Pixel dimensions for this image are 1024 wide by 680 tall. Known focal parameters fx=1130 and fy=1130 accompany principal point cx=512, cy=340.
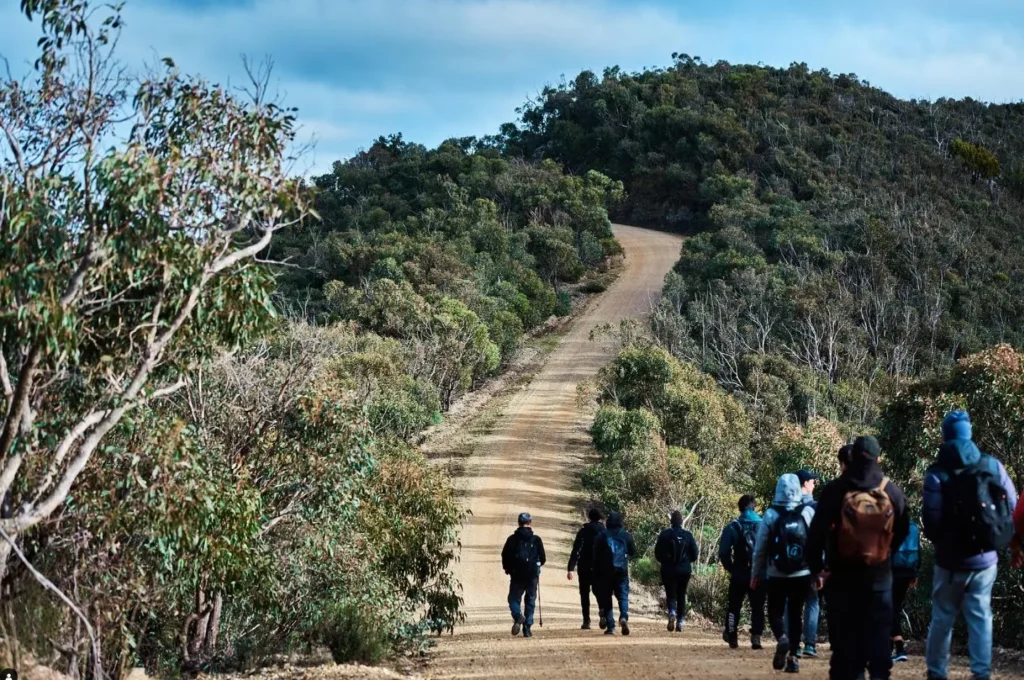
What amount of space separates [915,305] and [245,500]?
1864 inches

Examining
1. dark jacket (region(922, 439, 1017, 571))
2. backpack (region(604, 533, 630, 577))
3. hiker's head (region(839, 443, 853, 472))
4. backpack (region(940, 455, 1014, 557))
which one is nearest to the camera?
backpack (region(940, 455, 1014, 557))

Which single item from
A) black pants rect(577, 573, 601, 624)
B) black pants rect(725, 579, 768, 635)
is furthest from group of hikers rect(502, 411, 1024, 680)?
black pants rect(577, 573, 601, 624)

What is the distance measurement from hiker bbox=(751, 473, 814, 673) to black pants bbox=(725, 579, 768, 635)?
0.43 metres

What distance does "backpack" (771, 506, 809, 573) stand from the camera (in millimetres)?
9383

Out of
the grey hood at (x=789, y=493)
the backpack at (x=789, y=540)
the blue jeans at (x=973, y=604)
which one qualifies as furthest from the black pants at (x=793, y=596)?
the blue jeans at (x=973, y=604)

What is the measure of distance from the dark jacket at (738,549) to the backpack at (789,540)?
1.39 metres

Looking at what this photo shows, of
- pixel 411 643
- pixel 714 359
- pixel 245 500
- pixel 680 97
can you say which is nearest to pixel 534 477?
pixel 714 359

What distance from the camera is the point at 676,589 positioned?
13617 millimetres

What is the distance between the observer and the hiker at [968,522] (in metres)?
7.19

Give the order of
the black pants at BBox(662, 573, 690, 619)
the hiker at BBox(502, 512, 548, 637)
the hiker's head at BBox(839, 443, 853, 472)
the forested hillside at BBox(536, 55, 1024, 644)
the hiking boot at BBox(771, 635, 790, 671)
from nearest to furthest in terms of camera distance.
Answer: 1. the hiker's head at BBox(839, 443, 853, 472)
2. the hiking boot at BBox(771, 635, 790, 671)
3. the black pants at BBox(662, 573, 690, 619)
4. the hiker at BBox(502, 512, 548, 637)
5. the forested hillside at BBox(536, 55, 1024, 644)

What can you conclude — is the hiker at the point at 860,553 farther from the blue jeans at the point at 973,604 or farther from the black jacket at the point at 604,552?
the black jacket at the point at 604,552

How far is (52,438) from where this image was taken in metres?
10.0

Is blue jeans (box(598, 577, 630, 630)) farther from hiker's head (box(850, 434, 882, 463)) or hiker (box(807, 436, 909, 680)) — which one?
hiker's head (box(850, 434, 882, 463))

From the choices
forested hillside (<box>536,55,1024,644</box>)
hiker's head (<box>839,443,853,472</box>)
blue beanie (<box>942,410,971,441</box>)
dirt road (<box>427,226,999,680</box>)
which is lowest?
dirt road (<box>427,226,999,680</box>)
